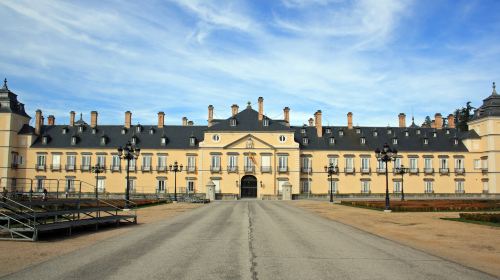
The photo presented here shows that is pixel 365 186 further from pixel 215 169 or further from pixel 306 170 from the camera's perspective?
pixel 215 169

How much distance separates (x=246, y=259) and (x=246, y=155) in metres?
59.4

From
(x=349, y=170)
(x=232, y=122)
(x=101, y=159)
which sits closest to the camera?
(x=232, y=122)

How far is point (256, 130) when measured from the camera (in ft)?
240

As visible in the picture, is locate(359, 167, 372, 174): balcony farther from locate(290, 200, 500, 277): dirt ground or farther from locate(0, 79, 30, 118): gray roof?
locate(0, 79, 30, 118): gray roof

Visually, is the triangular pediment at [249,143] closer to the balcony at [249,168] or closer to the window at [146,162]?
the balcony at [249,168]

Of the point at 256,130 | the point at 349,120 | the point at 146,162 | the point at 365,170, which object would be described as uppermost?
the point at 349,120

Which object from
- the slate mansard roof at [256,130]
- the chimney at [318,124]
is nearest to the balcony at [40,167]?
the slate mansard roof at [256,130]

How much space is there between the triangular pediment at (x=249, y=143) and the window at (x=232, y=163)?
1551 mm

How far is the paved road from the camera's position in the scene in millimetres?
11320

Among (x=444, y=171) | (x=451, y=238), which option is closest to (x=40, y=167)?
(x=444, y=171)

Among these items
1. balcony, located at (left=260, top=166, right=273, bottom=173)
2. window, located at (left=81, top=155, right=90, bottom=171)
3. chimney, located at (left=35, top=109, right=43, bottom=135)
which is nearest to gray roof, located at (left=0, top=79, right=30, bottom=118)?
chimney, located at (left=35, top=109, right=43, bottom=135)

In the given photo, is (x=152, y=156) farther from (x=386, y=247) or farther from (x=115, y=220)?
(x=386, y=247)

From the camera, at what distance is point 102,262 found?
41.9 feet

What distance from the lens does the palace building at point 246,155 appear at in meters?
72.5
